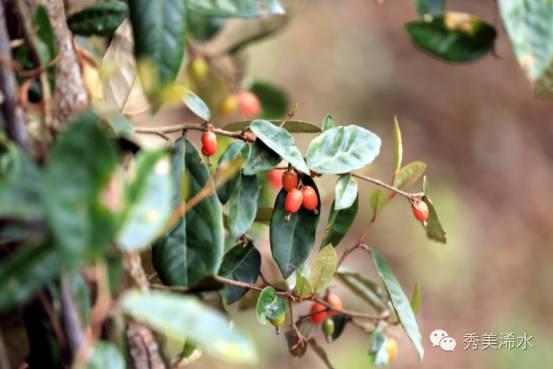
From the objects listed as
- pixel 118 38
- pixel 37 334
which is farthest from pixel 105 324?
pixel 118 38

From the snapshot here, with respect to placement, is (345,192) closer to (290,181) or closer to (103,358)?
(290,181)

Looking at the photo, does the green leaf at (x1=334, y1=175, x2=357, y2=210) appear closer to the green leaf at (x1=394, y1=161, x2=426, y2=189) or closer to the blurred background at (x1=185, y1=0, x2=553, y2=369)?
the green leaf at (x1=394, y1=161, x2=426, y2=189)

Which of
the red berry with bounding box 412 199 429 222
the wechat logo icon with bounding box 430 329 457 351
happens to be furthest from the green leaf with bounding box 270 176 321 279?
the wechat logo icon with bounding box 430 329 457 351

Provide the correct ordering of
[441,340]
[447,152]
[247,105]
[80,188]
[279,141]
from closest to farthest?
1. [80,188]
2. [279,141]
3. [441,340]
4. [247,105]
5. [447,152]

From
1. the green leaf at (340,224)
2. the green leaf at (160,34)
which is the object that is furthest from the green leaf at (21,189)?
the green leaf at (340,224)

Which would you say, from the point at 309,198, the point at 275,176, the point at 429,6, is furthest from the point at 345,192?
the point at 429,6

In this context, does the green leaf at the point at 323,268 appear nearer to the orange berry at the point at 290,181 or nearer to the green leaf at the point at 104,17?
the orange berry at the point at 290,181
